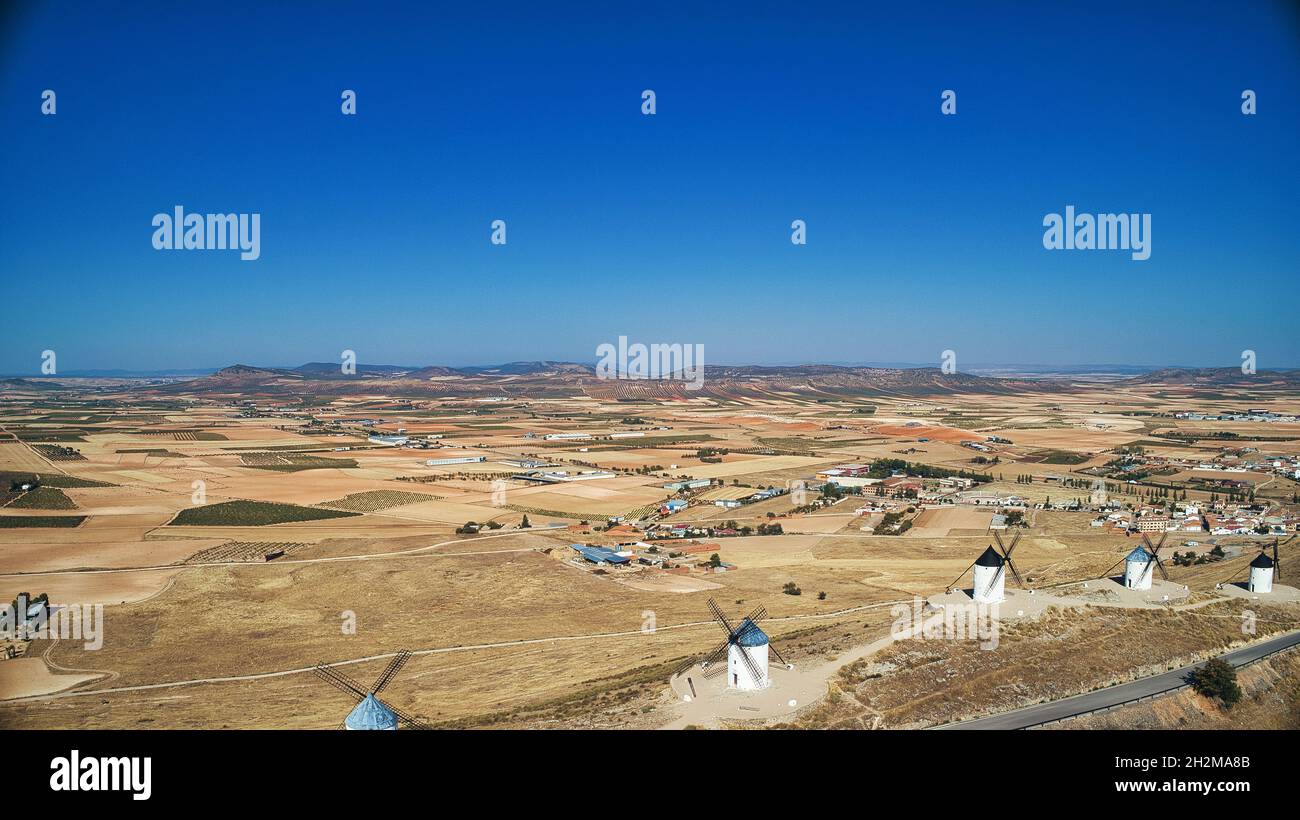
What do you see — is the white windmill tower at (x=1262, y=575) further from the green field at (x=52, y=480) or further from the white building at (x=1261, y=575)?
the green field at (x=52, y=480)

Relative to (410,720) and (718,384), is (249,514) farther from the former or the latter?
(718,384)

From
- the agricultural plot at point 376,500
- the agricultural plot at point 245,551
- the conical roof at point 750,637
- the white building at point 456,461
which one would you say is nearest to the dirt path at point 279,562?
the agricultural plot at point 245,551

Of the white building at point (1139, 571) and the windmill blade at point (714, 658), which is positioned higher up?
the white building at point (1139, 571)

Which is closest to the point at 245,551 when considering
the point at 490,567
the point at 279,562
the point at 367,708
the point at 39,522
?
the point at 279,562

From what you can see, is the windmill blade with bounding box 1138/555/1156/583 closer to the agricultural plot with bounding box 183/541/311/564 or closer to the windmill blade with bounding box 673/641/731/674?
the windmill blade with bounding box 673/641/731/674

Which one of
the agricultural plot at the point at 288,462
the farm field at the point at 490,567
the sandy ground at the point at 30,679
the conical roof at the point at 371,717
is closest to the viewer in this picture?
the conical roof at the point at 371,717

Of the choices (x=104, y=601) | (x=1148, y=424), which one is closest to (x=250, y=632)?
(x=104, y=601)
